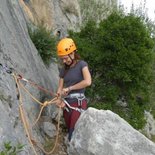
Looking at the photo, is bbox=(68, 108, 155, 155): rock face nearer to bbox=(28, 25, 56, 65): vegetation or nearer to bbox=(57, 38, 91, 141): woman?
bbox=(57, 38, 91, 141): woman

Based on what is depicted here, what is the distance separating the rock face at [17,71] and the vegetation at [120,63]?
1.28 meters

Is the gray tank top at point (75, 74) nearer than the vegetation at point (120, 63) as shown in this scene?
Yes

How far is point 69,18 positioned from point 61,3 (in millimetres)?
694

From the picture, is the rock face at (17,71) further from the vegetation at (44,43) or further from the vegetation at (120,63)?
the vegetation at (120,63)

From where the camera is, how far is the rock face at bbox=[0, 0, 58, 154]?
6.40m

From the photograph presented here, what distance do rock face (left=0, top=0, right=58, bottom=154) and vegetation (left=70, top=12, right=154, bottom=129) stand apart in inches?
50.5

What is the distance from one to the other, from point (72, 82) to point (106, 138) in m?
1.62

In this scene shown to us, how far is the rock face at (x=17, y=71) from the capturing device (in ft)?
21.0

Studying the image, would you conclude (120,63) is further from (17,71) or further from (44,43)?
(17,71)

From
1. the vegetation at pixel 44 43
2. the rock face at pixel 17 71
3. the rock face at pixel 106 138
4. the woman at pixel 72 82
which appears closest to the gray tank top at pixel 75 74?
the woman at pixel 72 82

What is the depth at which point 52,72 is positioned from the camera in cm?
1091

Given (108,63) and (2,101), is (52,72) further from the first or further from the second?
(2,101)

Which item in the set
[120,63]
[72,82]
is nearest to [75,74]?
[72,82]

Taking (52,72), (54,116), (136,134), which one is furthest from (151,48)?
(136,134)
